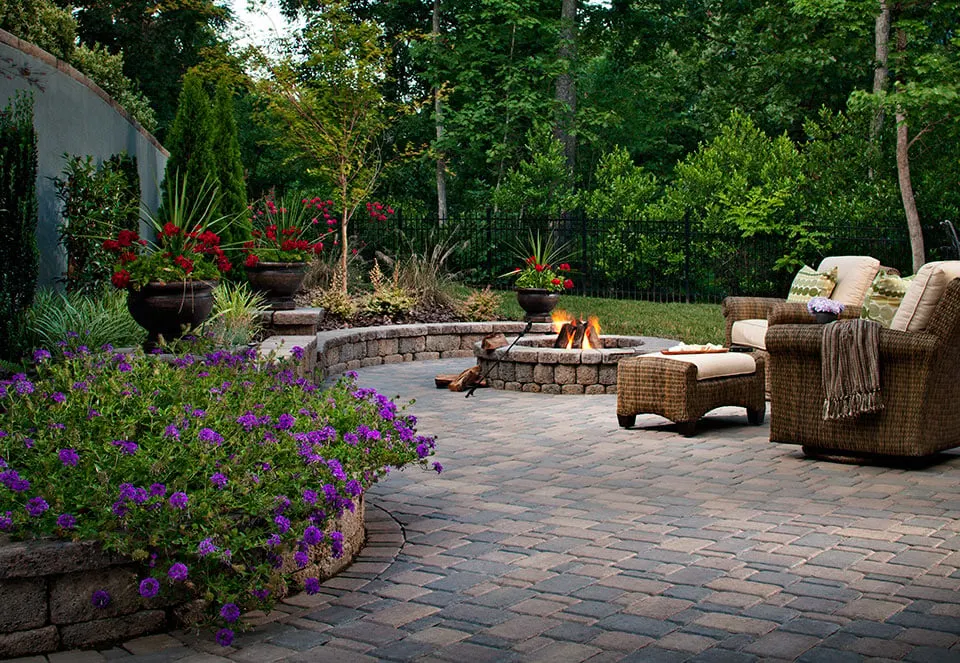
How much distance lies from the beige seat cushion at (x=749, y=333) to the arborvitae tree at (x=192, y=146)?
611 cm

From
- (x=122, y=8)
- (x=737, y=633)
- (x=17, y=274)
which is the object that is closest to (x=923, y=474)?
(x=737, y=633)

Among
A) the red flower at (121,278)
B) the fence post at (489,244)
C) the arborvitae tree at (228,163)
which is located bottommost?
the red flower at (121,278)

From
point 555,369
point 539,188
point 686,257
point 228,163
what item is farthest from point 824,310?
point 539,188

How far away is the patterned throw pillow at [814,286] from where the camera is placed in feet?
29.2

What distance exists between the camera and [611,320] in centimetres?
1448

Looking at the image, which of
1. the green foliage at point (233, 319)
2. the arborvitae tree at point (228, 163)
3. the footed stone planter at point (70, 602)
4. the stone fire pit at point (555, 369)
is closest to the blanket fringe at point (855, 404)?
the stone fire pit at point (555, 369)

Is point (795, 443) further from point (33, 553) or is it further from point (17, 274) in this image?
point (17, 274)

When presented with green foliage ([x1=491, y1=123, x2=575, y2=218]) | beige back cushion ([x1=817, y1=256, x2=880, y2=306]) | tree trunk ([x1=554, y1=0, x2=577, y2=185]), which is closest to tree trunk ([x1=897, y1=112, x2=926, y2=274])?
green foliage ([x1=491, y1=123, x2=575, y2=218])

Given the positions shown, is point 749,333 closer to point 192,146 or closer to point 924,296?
point 924,296

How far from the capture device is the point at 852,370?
19.8 feet

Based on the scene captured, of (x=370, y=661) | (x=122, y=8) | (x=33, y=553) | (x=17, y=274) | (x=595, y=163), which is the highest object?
(x=122, y=8)

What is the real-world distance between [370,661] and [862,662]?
1.49 meters

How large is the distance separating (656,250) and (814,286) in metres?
9.38

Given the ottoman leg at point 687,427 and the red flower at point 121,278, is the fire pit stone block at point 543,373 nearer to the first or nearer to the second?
the ottoman leg at point 687,427
